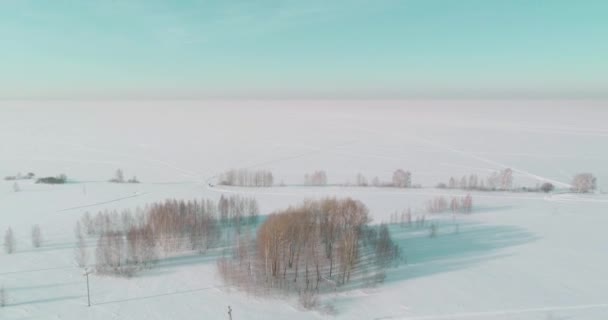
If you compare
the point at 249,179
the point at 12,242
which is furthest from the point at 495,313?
the point at 249,179

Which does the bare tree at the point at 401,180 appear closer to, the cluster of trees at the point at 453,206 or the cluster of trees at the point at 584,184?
the cluster of trees at the point at 453,206

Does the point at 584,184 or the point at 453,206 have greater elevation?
the point at 584,184

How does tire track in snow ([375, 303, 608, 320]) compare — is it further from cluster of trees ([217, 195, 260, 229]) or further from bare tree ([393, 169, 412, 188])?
bare tree ([393, 169, 412, 188])

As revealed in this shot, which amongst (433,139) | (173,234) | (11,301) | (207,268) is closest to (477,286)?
(207,268)

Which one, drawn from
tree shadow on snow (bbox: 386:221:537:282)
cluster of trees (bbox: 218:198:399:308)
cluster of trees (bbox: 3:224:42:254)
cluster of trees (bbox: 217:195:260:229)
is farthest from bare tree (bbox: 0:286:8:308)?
tree shadow on snow (bbox: 386:221:537:282)

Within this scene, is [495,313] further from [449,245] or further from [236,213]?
[236,213]
